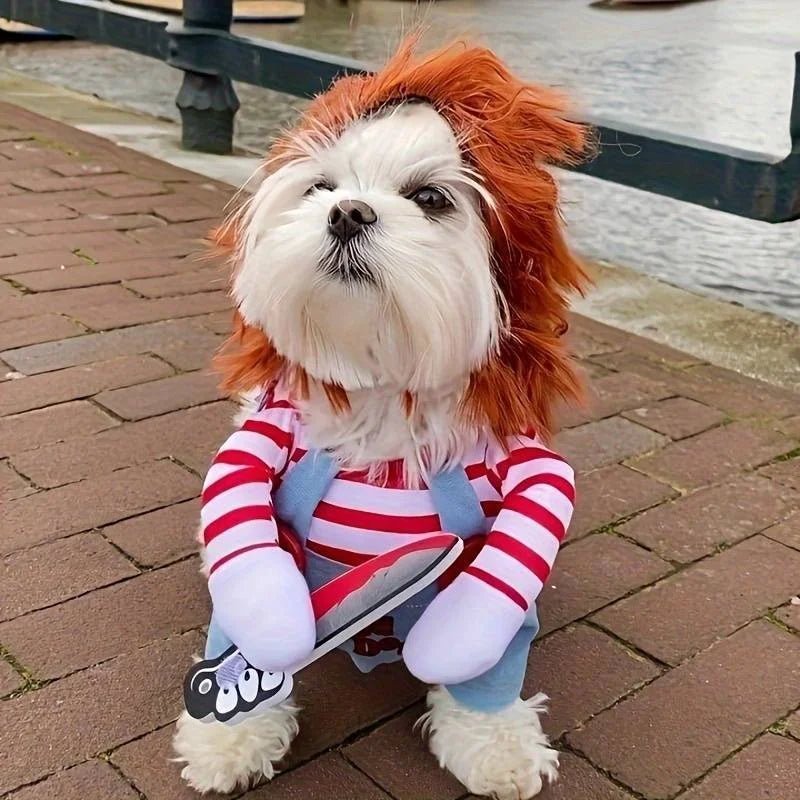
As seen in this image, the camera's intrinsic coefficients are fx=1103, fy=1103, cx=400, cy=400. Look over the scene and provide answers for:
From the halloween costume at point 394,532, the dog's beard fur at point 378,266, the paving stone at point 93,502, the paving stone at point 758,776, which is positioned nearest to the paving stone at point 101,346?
the paving stone at point 93,502

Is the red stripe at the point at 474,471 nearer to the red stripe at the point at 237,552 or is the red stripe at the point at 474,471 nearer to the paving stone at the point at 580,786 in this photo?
the red stripe at the point at 237,552

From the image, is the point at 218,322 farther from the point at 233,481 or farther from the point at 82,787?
the point at 82,787

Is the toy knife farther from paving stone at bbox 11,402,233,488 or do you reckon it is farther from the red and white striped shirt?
paving stone at bbox 11,402,233,488

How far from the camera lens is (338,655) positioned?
211 centimetres

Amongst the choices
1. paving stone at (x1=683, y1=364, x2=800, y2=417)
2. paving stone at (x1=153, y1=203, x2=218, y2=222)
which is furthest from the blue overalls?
paving stone at (x1=153, y1=203, x2=218, y2=222)

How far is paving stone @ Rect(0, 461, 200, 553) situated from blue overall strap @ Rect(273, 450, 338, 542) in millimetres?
802

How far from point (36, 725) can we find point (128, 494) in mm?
801

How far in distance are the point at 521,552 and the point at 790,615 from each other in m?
0.92

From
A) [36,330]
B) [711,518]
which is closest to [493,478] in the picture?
[711,518]

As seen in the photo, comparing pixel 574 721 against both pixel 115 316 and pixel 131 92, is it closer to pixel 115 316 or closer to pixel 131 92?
pixel 115 316

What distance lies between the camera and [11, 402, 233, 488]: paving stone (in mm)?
2668

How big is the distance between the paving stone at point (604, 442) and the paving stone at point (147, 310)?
1.31 metres

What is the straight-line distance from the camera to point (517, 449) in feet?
5.82

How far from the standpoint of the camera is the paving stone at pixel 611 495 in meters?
2.62
